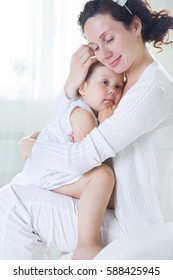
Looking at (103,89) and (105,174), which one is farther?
(103,89)

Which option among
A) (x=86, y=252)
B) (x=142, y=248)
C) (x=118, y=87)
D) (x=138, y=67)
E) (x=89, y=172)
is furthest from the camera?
(x=118, y=87)

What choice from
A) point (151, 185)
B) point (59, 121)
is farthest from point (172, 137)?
point (59, 121)

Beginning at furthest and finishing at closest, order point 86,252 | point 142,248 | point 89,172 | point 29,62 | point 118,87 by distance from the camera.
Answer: point 29,62 → point 118,87 → point 89,172 → point 86,252 → point 142,248

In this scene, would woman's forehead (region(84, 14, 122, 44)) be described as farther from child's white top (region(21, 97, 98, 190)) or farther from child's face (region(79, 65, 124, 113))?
child's white top (region(21, 97, 98, 190))

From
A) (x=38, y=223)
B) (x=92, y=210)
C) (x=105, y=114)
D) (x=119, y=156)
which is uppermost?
(x=105, y=114)

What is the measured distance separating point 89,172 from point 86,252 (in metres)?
0.27

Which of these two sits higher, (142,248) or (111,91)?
(111,91)

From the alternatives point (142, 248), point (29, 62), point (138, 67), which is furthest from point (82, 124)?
point (29, 62)

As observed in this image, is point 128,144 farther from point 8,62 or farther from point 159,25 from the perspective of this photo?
point 8,62

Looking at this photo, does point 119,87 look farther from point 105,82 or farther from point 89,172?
point 89,172

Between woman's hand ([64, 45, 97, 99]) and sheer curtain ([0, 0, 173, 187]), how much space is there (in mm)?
1543

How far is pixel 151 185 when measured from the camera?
1.45 meters

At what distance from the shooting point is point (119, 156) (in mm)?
1460

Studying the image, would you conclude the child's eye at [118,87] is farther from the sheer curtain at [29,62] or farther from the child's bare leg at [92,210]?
the sheer curtain at [29,62]
